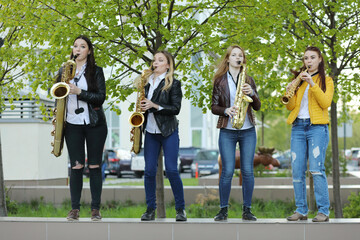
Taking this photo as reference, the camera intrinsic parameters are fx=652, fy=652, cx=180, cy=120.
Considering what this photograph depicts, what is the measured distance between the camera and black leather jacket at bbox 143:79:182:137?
691cm

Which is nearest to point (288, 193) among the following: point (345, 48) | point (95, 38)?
point (345, 48)

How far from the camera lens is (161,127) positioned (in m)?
6.92

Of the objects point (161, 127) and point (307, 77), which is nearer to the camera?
point (307, 77)

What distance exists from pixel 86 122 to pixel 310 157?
2.39 meters

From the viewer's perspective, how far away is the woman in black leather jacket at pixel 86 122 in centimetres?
687

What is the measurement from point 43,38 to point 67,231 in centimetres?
334

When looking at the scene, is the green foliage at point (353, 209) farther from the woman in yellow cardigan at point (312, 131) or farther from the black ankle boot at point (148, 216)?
the black ankle boot at point (148, 216)

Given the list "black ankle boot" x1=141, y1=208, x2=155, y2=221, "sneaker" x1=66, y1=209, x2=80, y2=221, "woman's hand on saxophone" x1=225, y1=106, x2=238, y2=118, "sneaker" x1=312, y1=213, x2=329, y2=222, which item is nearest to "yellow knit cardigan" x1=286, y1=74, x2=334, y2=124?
"woman's hand on saxophone" x1=225, y1=106, x2=238, y2=118

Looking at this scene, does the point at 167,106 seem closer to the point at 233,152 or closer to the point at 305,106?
the point at 233,152

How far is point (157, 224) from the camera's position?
673cm

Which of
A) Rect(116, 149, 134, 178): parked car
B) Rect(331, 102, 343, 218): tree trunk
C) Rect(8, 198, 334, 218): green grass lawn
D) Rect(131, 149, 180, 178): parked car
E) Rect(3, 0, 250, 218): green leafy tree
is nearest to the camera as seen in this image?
Rect(3, 0, 250, 218): green leafy tree

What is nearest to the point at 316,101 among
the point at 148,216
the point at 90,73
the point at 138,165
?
the point at 148,216

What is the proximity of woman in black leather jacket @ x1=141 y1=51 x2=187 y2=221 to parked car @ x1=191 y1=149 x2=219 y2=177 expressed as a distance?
844 inches

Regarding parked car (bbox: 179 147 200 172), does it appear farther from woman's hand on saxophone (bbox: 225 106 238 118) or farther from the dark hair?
woman's hand on saxophone (bbox: 225 106 238 118)
